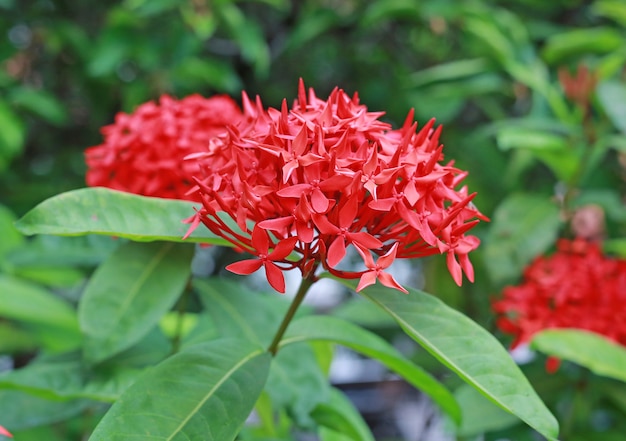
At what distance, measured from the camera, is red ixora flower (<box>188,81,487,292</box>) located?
69 centimetres

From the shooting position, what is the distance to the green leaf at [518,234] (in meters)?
1.42

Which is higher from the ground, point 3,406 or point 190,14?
point 190,14

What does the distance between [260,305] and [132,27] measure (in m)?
1.17

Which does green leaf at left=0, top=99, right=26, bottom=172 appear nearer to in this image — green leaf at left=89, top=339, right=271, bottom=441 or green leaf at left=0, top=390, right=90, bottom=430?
green leaf at left=0, top=390, right=90, bottom=430

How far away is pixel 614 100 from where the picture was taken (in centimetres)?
157

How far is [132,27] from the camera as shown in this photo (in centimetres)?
196

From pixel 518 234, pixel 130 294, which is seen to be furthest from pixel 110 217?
pixel 518 234

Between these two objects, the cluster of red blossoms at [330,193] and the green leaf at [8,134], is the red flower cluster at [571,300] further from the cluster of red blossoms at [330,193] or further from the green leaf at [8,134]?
the green leaf at [8,134]

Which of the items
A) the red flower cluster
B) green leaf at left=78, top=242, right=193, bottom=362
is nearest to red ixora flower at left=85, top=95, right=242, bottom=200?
green leaf at left=78, top=242, right=193, bottom=362

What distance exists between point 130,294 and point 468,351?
0.45 meters

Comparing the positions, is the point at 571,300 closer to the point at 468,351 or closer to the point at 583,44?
the point at 468,351

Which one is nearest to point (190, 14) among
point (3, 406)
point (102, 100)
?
point (102, 100)

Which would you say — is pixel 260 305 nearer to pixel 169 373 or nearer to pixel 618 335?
pixel 169 373

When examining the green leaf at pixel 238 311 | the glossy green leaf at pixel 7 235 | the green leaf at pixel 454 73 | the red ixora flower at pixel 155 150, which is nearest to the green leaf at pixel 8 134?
the glossy green leaf at pixel 7 235
